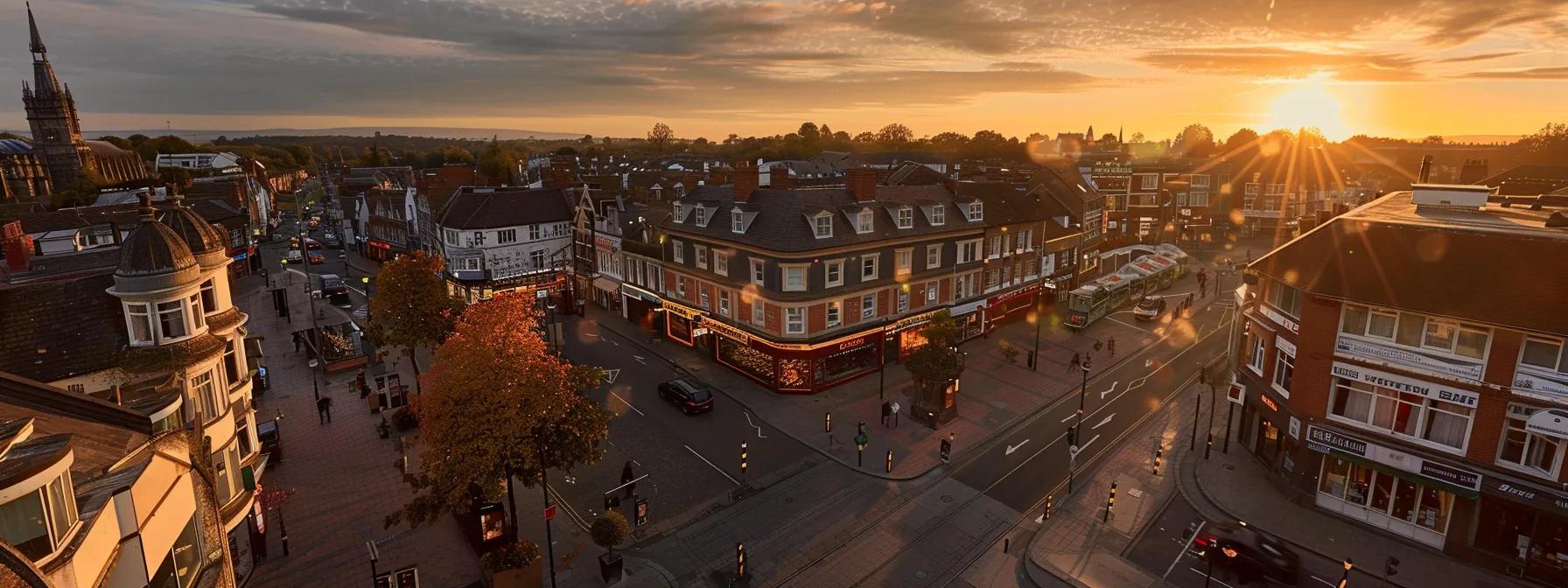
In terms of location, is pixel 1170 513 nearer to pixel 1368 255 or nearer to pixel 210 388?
pixel 1368 255

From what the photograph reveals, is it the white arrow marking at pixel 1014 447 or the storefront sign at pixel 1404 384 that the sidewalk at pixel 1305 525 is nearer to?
the storefront sign at pixel 1404 384

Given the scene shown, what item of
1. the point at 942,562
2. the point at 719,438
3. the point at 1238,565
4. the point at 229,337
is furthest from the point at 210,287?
the point at 1238,565

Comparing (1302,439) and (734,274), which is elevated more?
(734,274)

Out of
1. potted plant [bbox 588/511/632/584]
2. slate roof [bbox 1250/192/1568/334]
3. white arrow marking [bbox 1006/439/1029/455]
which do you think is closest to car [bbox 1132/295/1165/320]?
slate roof [bbox 1250/192/1568/334]

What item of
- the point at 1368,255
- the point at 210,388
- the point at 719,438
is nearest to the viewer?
the point at 210,388

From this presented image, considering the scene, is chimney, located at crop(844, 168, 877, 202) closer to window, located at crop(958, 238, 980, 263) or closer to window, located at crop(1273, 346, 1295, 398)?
window, located at crop(958, 238, 980, 263)

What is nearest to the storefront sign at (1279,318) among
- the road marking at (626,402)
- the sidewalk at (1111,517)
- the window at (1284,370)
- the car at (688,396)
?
the window at (1284,370)
